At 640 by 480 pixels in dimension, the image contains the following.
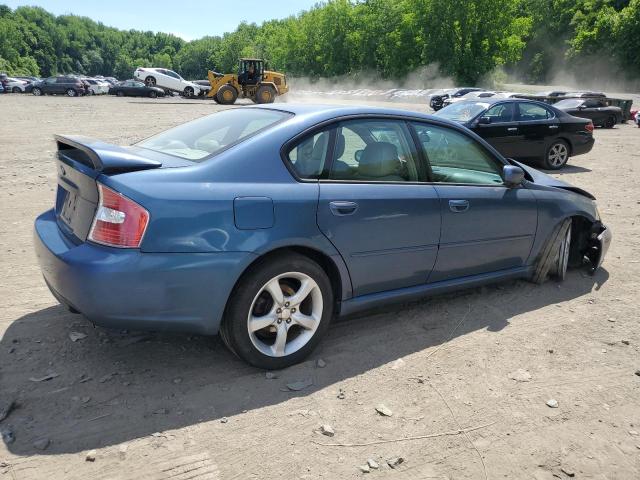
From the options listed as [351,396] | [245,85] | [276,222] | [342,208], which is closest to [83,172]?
[276,222]

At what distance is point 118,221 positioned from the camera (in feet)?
9.29

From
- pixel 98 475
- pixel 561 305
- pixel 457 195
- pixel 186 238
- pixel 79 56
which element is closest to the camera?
pixel 98 475

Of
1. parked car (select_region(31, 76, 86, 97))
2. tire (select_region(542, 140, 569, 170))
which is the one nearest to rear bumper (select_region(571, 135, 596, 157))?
tire (select_region(542, 140, 569, 170))

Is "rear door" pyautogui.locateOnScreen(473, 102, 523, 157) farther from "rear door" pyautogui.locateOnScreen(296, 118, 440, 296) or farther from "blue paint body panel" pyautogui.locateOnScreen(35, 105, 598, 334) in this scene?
"rear door" pyautogui.locateOnScreen(296, 118, 440, 296)

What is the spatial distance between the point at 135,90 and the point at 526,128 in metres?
41.8

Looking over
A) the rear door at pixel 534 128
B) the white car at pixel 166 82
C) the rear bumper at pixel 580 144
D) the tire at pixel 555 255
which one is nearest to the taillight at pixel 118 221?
the tire at pixel 555 255

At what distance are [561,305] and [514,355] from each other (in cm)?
115

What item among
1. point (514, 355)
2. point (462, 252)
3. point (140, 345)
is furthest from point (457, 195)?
point (140, 345)

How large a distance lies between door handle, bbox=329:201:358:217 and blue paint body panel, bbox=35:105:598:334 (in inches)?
0.9

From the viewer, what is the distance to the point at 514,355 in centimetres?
366

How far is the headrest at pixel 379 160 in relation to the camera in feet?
12.0

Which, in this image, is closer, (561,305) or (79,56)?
(561,305)

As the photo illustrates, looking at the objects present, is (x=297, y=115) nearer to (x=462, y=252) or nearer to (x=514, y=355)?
(x=462, y=252)

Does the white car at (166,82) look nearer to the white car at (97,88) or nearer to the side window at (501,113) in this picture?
the white car at (97,88)
